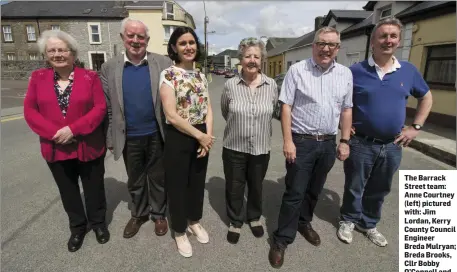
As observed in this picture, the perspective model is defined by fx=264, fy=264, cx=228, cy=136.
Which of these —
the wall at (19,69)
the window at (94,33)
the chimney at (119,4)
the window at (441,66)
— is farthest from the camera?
the chimney at (119,4)

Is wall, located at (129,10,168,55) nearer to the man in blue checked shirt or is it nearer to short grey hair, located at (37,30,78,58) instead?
short grey hair, located at (37,30,78,58)

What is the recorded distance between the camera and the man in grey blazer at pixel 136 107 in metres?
2.52

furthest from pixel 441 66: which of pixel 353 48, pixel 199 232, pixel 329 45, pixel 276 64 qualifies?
pixel 276 64

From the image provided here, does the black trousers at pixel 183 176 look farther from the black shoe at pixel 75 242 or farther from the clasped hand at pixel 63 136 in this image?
the black shoe at pixel 75 242

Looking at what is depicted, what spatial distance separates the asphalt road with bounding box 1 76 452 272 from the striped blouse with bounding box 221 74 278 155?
3.37 feet

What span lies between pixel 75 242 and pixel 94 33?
31.1 metres

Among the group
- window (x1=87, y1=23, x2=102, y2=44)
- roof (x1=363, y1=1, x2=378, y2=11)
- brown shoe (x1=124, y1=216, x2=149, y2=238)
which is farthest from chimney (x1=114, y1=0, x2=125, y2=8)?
brown shoe (x1=124, y1=216, x2=149, y2=238)

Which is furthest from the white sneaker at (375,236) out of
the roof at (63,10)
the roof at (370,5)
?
the roof at (63,10)

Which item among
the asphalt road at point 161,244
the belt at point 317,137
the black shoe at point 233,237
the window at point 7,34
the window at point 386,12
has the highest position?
the window at point 7,34

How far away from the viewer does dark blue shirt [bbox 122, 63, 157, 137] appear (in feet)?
8.32

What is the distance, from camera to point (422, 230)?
2377mm

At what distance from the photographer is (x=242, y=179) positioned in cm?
275

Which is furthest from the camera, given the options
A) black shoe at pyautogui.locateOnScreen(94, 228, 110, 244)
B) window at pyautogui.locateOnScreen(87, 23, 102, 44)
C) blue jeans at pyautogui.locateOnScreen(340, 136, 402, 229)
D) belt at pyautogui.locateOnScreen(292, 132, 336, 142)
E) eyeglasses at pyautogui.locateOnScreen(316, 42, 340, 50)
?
window at pyautogui.locateOnScreen(87, 23, 102, 44)

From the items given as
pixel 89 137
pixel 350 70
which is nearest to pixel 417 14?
pixel 350 70
